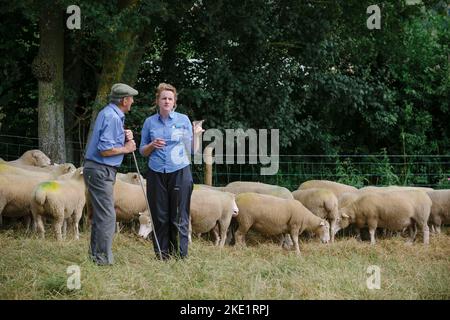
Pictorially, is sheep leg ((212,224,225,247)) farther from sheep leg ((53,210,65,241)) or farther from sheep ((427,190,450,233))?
sheep ((427,190,450,233))

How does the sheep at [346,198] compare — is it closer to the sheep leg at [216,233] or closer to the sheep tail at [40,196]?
the sheep leg at [216,233]

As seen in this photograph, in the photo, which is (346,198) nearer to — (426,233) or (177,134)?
(426,233)

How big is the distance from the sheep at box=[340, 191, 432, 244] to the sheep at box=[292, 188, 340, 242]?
4.6 inches

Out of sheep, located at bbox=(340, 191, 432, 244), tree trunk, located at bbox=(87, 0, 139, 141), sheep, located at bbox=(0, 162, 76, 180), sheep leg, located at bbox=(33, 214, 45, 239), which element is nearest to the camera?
sheep leg, located at bbox=(33, 214, 45, 239)

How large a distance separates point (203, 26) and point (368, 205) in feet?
16.8

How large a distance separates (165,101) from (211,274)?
1.85m

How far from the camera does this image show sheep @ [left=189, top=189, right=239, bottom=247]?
1000cm

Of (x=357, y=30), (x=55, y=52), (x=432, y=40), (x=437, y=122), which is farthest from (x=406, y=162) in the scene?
(x=55, y=52)

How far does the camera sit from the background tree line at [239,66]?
12.9 meters

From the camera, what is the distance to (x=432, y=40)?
1703 cm

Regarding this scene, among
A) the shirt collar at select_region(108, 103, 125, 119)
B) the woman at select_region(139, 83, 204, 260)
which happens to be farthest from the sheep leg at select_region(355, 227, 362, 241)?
the shirt collar at select_region(108, 103, 125, 119)

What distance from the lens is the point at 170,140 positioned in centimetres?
766

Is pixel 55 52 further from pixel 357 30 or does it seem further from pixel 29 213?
pixel 357 30

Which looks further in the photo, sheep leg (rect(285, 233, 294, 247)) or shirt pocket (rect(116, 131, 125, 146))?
sheep leg (rect(285, 233, 294, 247))
